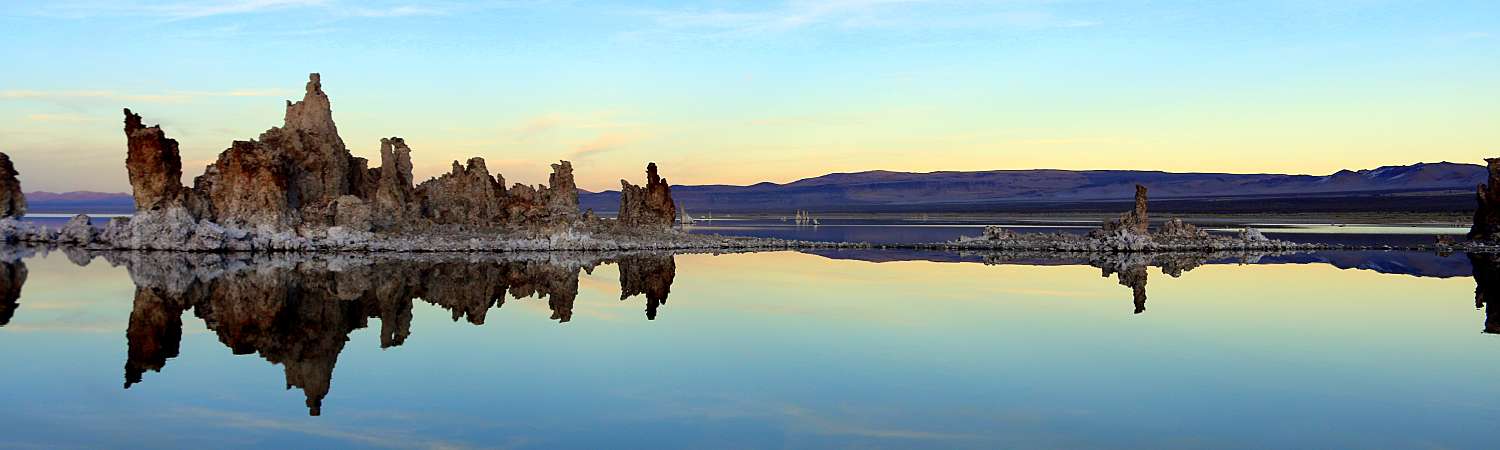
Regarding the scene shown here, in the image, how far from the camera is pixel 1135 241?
39.5m

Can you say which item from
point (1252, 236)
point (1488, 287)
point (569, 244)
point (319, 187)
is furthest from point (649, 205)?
point (1488, 287)

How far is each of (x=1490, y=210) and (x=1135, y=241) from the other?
12.6 metres

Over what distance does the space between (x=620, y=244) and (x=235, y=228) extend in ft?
38.8

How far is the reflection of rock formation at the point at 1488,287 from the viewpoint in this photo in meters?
19.3

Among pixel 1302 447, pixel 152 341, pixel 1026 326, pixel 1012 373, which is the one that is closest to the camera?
pixel 1302 447

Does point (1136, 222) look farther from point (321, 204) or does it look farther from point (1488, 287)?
point (321, 204)

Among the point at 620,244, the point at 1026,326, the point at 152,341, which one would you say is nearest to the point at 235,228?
the point at 620,244

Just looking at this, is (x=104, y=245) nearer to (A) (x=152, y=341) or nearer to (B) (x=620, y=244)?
(B) (x=620, y=244)

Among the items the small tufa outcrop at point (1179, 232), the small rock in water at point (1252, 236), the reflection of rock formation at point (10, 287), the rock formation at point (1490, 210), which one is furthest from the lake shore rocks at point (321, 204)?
the rock formation at point (1490, 210)

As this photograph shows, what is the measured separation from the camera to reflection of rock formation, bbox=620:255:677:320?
76.5 feet

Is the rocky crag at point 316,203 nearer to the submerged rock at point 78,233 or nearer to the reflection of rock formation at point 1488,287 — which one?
the submerged rock at point 78,233

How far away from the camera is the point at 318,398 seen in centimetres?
1199

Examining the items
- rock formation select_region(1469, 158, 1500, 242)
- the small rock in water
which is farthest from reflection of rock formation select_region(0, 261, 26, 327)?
rock formation select_region(1469, 158, 1500, 242)

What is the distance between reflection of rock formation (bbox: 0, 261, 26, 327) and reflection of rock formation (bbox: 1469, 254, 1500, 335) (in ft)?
75.4
